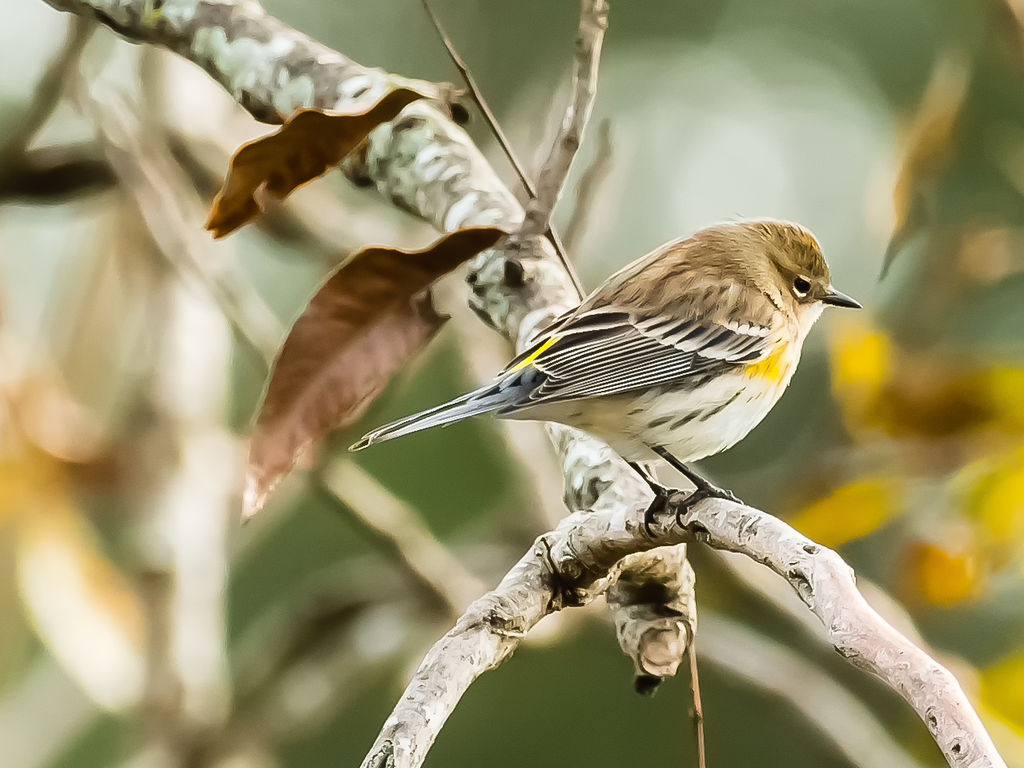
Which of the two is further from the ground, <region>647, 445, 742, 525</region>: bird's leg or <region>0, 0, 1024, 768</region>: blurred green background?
<region>647, 445, 742, 525</region>: bird's leg

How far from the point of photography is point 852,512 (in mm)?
1555

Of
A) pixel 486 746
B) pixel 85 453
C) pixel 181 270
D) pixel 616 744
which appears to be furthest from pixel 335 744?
pixel 181 270

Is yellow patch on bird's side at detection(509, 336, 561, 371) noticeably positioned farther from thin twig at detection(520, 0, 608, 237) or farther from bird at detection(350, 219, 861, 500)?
thin twig at detection(520, 0, 608, 237)

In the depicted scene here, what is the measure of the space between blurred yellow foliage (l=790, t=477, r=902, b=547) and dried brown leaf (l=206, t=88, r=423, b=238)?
82 cm

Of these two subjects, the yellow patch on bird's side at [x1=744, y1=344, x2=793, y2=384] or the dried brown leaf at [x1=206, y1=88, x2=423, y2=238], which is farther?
the yellow patch on bird's side at [x1=744, y1=344, x2=793, y2=384]

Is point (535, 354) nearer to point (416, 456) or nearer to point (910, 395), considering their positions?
point (910, 395)

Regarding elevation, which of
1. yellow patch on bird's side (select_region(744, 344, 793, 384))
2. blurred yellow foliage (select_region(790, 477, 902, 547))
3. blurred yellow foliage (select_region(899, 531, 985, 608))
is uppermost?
yellow patch on bird's side (select_region(744, 344, 793, 384))

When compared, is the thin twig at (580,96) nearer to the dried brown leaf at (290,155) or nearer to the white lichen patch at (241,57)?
the dried brown leaf at (290,155)

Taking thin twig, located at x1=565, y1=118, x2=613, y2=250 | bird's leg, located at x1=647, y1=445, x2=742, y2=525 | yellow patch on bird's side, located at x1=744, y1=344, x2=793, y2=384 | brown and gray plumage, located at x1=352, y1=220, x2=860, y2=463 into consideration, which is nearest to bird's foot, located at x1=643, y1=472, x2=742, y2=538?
bird's leg, located at x1=647, y1=445, x2=742, y2=525

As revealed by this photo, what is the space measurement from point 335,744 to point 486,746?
368 millimetres

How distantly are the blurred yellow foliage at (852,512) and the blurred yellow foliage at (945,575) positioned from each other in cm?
9

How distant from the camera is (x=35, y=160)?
1687 millimetres

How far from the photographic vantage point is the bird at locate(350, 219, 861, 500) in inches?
48.5

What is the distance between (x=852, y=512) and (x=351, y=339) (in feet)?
2.58
